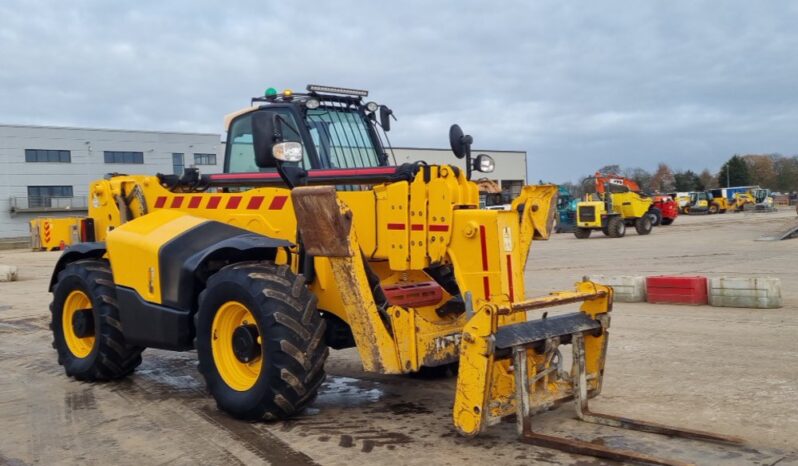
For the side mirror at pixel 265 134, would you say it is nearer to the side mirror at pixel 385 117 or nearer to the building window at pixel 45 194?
the side mirror at pixel 385 117

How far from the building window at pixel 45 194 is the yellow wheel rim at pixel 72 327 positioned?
2107 inches

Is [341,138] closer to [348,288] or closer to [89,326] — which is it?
[348,288]

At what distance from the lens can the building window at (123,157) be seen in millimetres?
57847

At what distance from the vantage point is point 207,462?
4480mm

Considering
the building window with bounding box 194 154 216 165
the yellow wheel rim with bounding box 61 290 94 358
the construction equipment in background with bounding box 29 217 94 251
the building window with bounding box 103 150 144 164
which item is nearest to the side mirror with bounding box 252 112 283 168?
the yellow wheel rim with bounding box 61 290 94 358

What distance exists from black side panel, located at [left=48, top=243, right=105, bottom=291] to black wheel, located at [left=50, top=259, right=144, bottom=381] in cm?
11

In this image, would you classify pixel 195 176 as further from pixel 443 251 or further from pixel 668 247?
Result: pixel 668 247

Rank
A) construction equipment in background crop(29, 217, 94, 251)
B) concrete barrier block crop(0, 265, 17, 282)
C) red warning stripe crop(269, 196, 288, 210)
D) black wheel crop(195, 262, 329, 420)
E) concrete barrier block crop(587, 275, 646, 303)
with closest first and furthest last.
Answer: black wheel crop(195, 262, 329, 420), red warning stripe crop(269, 196, 288, 210), construction equipment in background crop(29, 217, 94, 251), concrete barrier block crop(587, 275, 646, 303), concrete barrier block crop(0, 265, 17, 282)

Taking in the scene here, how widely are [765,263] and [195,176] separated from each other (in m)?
13.7

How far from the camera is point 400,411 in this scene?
5.55 m

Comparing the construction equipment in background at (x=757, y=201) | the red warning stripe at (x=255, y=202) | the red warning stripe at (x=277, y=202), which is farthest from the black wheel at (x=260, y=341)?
the construction equipment in background at (x=757, y=201)

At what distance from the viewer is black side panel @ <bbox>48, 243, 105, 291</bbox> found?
23.0ft

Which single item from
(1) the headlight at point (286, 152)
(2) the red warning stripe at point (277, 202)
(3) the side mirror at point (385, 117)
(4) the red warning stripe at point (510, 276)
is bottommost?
(4) the red warning stripe at point (510, 276)

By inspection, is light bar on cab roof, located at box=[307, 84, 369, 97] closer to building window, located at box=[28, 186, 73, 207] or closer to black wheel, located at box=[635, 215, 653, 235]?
black wheel, located at box=[635, 215, 653, 235]
